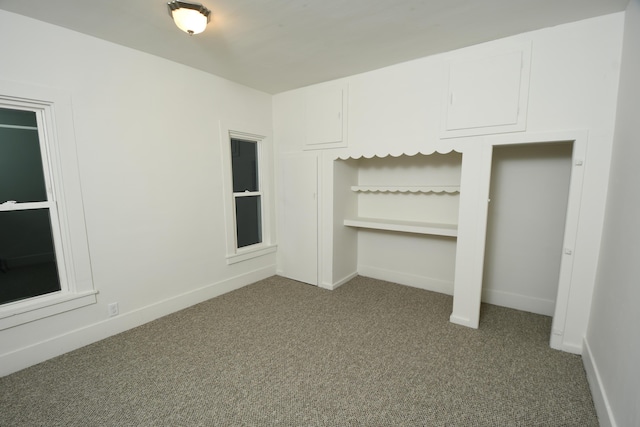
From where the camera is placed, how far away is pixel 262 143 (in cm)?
366

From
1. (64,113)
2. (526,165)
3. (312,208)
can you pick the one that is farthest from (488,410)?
(64,113)

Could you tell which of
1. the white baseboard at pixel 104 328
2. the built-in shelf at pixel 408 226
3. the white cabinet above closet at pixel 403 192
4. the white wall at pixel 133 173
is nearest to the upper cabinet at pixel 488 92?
the white cabinet above closet at pixel 403 192

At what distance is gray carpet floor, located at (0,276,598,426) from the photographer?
1580mm

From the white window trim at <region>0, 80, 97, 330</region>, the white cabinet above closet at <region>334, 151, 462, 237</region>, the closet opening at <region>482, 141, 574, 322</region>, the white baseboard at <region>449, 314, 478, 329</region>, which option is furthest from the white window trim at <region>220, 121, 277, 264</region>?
the closet opening at <region>482, 141, 574, 322</region>

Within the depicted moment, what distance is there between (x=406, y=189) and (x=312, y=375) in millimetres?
2229

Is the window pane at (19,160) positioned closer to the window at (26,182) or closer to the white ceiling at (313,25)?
the window at (26,182)

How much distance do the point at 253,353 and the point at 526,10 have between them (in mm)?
3134

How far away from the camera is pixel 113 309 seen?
2.39 meters

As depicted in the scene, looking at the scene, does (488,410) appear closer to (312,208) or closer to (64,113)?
(312,208)

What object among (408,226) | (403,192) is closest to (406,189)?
(403,192)

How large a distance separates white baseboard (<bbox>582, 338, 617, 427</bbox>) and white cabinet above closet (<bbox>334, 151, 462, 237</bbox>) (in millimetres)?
1282

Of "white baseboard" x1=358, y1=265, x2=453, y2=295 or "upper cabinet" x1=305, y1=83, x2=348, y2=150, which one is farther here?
"white baseboard" x1=358, y1=265, x2=453, y2=295

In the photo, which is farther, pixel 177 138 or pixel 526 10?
pixel 177 138

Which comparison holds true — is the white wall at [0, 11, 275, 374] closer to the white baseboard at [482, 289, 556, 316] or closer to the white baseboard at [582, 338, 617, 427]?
the white baseboard at [482, 289, 556, 316]
